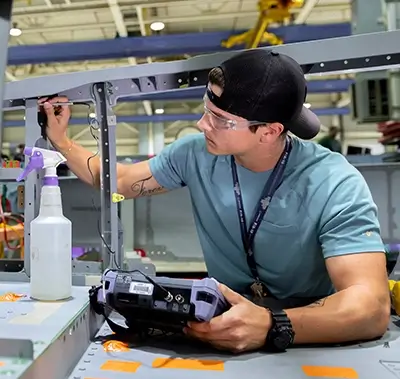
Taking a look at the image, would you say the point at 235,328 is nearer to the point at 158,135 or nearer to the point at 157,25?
the point at 157,25

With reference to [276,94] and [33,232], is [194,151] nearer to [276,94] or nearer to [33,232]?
[276,94]

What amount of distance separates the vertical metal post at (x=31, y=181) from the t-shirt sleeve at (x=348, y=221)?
0.66 meters

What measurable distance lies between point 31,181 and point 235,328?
2.10ft

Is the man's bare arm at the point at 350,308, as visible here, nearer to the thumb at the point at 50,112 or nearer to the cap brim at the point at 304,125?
the cap brim at the point at 304,125

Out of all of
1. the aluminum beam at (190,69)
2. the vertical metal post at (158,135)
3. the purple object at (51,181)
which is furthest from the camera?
the vertical metal post at (158,135)

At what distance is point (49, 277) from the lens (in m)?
0.75

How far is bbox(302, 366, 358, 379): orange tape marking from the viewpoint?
23.8 inches

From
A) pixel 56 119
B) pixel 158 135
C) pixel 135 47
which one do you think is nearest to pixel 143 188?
pixel 56 119

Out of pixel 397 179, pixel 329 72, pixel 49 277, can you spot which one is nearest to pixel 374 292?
pixel 329 72

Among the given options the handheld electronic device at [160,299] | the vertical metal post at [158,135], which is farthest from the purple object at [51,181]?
the vertical metal post at [158,135]

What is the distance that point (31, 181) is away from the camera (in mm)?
1029

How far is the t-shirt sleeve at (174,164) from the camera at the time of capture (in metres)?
1.13

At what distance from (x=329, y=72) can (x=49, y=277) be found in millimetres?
730

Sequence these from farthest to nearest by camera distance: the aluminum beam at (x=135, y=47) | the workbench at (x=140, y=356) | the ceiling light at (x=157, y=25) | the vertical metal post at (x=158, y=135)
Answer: the vertical metal post at (x=158, y=135), the ceiling light at (x=157, y=25), the aluminum beam at (x=135, y=47), the workbench at (x=140, y=356)
